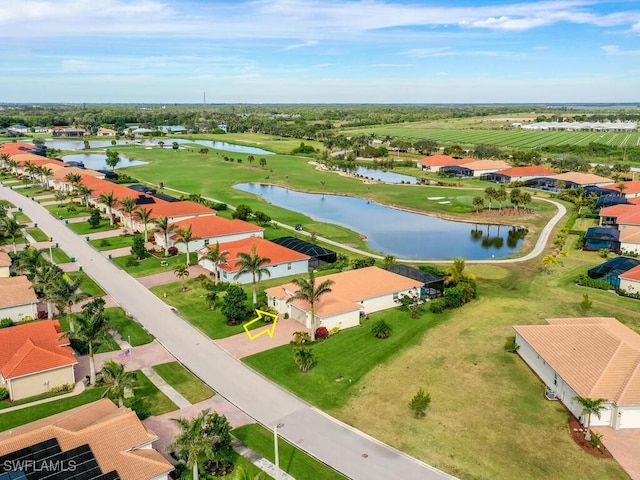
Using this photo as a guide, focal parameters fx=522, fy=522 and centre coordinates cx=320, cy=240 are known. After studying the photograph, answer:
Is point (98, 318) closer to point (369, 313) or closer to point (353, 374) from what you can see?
point (353, 374)

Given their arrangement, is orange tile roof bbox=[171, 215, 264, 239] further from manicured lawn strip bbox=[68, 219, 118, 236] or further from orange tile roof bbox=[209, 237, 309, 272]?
manicured lawn strip bbox=[68, 219, 118, 236]

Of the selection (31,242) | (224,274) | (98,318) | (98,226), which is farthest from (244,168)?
(98,318)

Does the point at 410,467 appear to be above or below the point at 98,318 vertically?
below

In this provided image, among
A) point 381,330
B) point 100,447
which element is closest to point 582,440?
point 381,330

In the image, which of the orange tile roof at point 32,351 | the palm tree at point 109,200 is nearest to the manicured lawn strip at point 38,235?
the palm tree at point 109,200

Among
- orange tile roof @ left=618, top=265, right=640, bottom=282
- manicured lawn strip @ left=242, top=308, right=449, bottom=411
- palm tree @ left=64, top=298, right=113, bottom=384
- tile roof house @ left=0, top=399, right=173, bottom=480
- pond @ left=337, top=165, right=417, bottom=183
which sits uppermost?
palm tree @ left=64, top=298, right=113, bottom=384

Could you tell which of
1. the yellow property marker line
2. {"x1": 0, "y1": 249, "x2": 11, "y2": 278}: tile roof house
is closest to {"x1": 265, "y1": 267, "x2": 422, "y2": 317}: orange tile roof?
the yellow property marker line
